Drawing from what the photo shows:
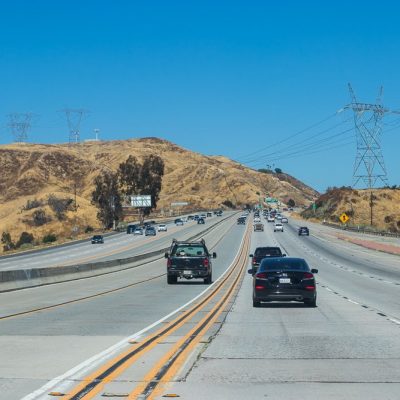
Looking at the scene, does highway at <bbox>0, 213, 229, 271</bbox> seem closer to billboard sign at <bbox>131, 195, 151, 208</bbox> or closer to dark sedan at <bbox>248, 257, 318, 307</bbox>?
billboard sign at <bbox>131, 195, 151, 208</bbox>

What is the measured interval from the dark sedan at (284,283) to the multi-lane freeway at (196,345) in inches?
15.2

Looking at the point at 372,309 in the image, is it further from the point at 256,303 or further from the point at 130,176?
the point at 130,176

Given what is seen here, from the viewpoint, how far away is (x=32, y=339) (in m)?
14.3

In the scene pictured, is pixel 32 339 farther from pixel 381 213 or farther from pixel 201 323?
pixel 381 213

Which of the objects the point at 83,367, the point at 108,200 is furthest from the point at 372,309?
the point at 108,200

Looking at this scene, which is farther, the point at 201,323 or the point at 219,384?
the point at 201,323

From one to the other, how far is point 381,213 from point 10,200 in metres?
92.0

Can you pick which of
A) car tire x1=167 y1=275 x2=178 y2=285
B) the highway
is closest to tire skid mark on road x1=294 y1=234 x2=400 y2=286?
car tire x1=167 y1=275 x2=178 y2=285

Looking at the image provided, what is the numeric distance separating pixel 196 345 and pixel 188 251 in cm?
2318

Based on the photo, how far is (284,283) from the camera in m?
21.5

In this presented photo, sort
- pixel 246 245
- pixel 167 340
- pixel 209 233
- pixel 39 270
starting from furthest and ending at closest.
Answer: pixel 209 233, pixel 246 245, pixel 39 270, pixel 167 340

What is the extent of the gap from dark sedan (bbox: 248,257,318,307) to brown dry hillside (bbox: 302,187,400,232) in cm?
13041

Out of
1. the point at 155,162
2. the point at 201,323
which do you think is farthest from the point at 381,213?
the point at 201,323

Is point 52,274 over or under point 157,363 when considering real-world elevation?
under
